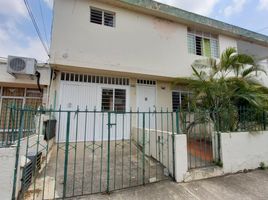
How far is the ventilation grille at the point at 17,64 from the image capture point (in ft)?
20.5

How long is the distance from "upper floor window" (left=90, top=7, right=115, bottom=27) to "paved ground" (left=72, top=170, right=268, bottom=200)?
7279mm

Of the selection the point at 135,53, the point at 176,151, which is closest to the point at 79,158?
the point at 176,151

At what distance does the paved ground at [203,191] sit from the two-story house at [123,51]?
4922 millimetres

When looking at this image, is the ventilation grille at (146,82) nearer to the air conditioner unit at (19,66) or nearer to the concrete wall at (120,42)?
the concrete wall at (120,42)

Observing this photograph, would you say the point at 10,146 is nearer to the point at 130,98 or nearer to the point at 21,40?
the point at 130,98

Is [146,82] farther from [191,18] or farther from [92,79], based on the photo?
[191,18]

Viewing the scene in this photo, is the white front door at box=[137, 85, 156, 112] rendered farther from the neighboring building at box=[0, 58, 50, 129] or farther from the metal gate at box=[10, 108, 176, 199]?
the neighboring building at box=[0, 58, 50, 129]

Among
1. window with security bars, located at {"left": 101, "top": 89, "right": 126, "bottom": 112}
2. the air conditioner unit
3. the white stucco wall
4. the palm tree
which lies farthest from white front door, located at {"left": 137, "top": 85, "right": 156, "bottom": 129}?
the air conditioner unit

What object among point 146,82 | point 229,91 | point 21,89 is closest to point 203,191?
point 229,91

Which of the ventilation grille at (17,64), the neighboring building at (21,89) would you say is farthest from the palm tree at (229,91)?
the ventilation grille at (17,64)

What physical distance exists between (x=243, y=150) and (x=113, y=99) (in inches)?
231

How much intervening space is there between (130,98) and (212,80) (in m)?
4.07

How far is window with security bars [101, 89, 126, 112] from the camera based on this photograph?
8.33 meters

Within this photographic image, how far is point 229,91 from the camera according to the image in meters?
6.47
